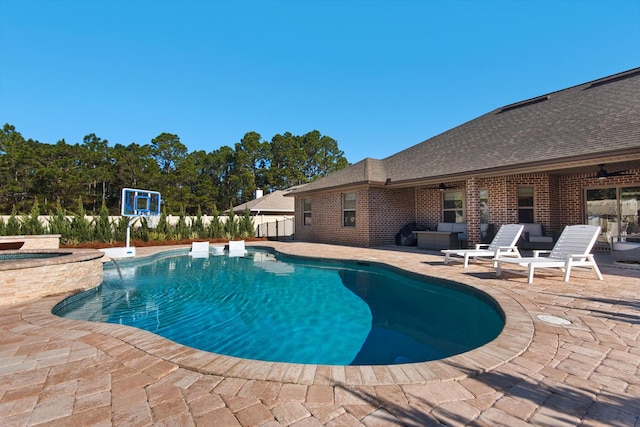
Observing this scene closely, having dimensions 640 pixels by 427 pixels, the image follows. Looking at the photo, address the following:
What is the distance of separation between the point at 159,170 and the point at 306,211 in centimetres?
2259

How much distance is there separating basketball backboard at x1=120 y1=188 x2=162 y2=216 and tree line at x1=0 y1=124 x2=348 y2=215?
9.68 feet

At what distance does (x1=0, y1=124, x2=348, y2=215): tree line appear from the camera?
2478 centimetres

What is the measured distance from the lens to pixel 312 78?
20062mm

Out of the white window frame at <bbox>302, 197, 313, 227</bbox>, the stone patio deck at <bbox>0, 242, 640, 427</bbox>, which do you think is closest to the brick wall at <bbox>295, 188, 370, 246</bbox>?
the white window frame at <bbox>302, 197, 313, 227</bbox>

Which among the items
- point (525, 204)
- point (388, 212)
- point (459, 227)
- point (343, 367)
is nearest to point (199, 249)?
point (388, 212)

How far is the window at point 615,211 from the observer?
403 inches

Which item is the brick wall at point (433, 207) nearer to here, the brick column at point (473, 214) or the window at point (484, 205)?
the brick column at point (473, 214)

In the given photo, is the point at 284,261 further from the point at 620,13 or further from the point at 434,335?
the point at 620,13

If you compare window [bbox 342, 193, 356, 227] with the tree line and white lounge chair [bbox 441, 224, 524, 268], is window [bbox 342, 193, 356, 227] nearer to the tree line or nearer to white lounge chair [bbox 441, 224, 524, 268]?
white lounge chair [bbox 441, 224, 524, 268]

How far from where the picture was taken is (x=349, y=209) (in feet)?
48.8

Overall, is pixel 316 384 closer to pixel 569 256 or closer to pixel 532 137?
pixel 569 256

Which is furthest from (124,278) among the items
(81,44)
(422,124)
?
(422,124)

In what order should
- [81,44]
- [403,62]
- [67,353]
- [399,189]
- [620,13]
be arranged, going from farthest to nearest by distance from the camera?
[403,62] → [399,189] → [81,44] → [620,13] → [67,353]

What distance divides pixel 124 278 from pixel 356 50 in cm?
1536
